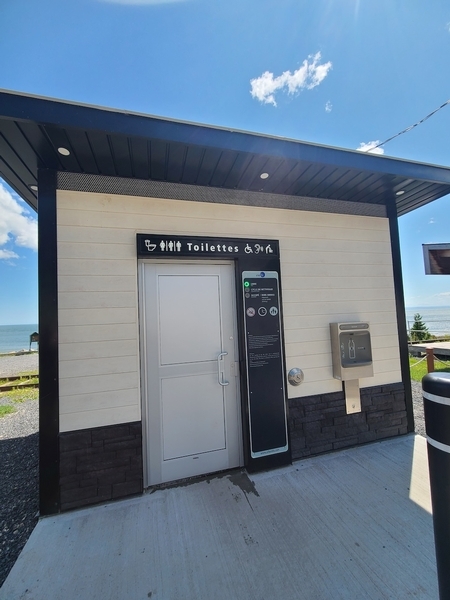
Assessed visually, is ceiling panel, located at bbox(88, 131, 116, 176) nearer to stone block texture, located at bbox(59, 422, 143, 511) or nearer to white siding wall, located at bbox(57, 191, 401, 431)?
white siding wall, located at bbox(57, 191, 401, 431)

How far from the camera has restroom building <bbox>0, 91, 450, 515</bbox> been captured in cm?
213

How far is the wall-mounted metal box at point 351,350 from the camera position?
2.89m

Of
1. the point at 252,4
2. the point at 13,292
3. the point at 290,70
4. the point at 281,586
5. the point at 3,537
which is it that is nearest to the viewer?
the point at 281,586

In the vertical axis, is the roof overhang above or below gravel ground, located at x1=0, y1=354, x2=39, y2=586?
above

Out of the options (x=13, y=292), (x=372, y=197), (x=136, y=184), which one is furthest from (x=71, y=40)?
(x=13, y=292)

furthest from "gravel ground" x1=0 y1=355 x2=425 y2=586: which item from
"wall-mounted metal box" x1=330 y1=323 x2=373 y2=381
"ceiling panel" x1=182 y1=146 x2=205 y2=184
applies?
"ceiling panel" x1=182 y1=146 x2=205 y2=184

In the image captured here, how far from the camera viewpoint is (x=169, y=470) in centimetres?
244

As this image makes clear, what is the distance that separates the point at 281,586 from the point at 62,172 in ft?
11.2

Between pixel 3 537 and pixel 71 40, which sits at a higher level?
pixel 71 40

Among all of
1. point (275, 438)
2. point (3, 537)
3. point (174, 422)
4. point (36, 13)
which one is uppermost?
point (36, 13)

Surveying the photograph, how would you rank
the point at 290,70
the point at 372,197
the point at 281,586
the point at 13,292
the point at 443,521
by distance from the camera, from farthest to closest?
the point at 13,292, the point at 290,70, the point at 372,197, the point at 281,586, the point at 443,521

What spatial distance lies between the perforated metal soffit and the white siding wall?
0.21 ft

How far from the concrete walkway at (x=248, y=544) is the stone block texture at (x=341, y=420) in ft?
Result: 1.23

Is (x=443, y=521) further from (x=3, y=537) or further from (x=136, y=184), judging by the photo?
(x=136, y=184)
